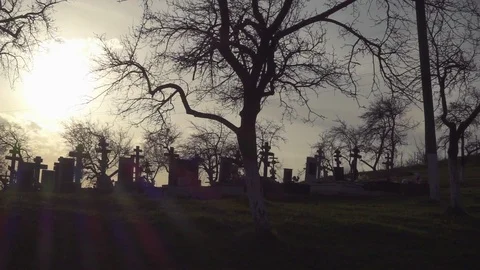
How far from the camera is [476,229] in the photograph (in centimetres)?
1650

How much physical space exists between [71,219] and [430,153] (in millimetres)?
17149

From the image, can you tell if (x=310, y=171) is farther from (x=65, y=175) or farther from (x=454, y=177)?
(x=454, y=177)

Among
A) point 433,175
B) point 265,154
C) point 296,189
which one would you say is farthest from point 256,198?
point 265,154

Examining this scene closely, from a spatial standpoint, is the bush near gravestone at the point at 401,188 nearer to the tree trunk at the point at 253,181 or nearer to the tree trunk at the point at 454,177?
the tree trunk at the point at 454,177

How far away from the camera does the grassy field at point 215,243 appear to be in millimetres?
11312

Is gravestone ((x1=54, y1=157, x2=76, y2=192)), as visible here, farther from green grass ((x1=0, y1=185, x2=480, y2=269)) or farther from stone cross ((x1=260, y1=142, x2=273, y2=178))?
green grass ((x1=0, y1=185, x2=480, y2=269))

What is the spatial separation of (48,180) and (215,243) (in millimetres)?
25582

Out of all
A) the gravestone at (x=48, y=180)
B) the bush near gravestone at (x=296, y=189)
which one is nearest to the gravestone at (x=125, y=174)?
the gravestone at (x=48, y=180)

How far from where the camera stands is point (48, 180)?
3609cm

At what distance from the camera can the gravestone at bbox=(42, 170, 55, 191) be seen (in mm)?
35166

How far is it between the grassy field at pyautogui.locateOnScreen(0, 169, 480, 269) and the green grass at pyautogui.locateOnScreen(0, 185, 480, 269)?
0.06 ft

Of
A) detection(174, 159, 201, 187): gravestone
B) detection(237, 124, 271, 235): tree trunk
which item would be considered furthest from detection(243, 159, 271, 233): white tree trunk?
detection(174, 159, 201, 187): gravestone

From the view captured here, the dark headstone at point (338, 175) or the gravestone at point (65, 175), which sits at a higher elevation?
the dark headstone at point (338, 175)

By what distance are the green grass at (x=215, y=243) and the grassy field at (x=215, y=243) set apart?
19mm
